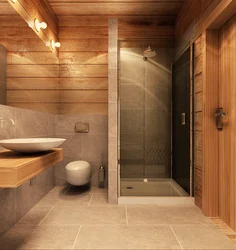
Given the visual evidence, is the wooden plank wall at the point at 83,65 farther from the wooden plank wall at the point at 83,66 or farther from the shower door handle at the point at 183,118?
the shower door handle at the point at 183,118

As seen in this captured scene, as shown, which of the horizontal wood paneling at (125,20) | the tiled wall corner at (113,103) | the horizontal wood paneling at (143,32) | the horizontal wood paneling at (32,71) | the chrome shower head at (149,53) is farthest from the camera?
the horizontal wood paneling at (125,20)

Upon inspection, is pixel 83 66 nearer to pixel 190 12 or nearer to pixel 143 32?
pixel 143 32

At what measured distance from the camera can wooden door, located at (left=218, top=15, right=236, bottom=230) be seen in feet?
6.91

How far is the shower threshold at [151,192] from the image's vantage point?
109 inches

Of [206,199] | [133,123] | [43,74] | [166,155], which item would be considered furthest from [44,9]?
[206,199]

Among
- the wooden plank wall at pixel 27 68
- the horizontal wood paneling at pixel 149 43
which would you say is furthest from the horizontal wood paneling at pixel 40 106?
the horizontal wood paneling at pixel 149 43

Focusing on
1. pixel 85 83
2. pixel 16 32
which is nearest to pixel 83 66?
pixel 85 83

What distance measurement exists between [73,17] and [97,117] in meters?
1.60

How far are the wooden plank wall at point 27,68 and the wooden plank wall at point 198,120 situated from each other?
1.87m

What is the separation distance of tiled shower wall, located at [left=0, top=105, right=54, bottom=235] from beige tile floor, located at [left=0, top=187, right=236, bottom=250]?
0.09 metres

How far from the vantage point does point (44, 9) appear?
312 cm

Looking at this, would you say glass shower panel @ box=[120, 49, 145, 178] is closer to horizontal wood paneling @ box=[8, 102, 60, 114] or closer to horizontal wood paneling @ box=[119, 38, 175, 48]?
horizontal wood paneling @ box=[119, 38, 175, 48]

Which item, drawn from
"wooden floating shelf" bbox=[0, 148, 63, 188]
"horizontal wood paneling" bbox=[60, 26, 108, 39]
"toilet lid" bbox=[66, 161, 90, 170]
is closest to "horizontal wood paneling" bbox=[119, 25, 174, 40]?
"horizontal wood paneling" bbox=[60, 26, 108, 39]

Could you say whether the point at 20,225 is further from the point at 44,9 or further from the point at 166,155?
the point at 44,9
